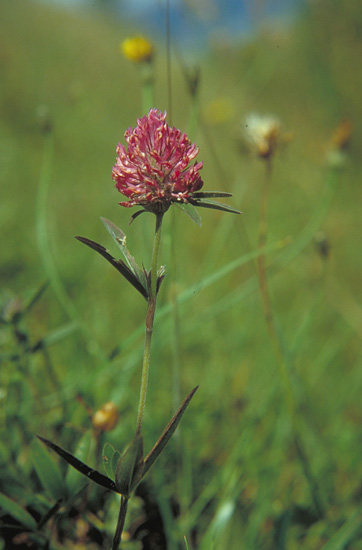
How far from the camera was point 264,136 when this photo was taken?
0.84m

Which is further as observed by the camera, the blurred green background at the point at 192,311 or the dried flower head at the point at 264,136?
the dried flower head at the point at 264,136

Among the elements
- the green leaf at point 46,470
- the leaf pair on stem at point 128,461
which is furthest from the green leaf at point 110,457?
the green leaf at point 46,470

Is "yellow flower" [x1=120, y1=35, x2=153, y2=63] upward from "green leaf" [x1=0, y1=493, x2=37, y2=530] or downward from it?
upward

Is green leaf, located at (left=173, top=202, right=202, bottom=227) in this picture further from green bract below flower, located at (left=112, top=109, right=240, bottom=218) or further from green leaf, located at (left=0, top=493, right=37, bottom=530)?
green leaf, located at (left=0, top=493, right=37, bottom=530)

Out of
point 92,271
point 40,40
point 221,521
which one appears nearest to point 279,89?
point 40,40

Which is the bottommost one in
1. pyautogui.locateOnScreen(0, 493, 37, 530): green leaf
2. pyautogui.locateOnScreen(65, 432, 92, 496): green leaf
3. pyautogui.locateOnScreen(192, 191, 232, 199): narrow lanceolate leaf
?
pyautogui.locateOnScreen(0, 493, 37, 530): green leaf

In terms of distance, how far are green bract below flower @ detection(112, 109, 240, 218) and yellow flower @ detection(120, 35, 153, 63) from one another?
0.51 metres

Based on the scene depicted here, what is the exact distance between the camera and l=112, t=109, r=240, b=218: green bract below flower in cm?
40

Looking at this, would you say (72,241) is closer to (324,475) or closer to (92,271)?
(92,271)

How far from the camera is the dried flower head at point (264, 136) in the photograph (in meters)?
0.82

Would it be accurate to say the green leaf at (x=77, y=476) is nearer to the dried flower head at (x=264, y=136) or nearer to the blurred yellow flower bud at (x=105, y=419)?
the blurred yellow flower bud at (x=105, y=419)

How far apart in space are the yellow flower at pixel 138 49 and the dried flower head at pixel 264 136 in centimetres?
23

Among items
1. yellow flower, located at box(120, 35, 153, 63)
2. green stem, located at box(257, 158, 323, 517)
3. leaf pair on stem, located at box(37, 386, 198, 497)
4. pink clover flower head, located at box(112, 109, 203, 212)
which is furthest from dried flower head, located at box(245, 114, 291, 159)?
leaf pair on stem, located at box(37, 386, 198, 497)

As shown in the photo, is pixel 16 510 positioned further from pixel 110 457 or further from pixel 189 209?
pixel 189 209
